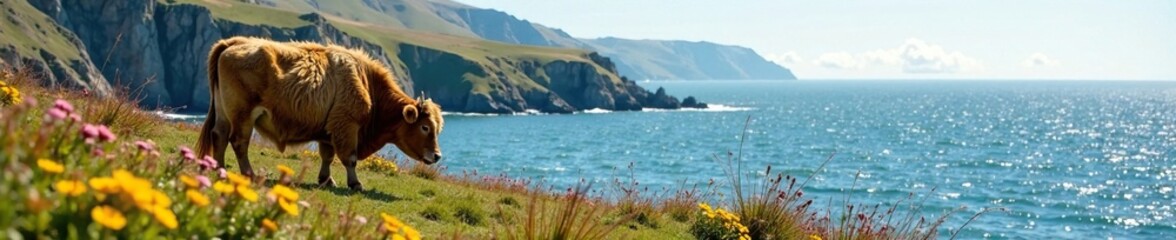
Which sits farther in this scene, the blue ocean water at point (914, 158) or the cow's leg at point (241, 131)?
the blue ocean water at point (914, 158)

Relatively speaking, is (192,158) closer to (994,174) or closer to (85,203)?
(85,203)

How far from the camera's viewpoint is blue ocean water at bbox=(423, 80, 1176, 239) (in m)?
45.5

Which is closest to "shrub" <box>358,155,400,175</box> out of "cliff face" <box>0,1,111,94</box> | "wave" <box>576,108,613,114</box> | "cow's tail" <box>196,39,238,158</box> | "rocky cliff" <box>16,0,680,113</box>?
"cow's tail" <box>196,39,238,158</box>

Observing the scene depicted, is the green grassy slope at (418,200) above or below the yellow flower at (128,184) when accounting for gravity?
below

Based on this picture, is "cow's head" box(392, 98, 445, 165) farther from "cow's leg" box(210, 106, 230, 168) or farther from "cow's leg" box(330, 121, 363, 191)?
"cow's leg" box(210, 106, 230, 168)

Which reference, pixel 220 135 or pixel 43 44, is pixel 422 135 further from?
pixel 43 44

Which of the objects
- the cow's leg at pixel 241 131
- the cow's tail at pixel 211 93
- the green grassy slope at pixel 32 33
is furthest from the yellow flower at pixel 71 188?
the green grassy slope at pixel 32 33

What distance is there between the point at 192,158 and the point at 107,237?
66.4 inches

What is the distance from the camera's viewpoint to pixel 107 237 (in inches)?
130

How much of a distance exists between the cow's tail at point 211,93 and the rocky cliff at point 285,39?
105 metres

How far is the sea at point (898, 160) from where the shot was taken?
4225 cm

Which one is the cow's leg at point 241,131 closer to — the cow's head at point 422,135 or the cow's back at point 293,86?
the cow's back at point 293,86

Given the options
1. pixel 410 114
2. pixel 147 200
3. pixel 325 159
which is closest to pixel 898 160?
pixel 410 114

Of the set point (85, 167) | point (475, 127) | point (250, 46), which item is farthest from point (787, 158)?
point (85, 167)
